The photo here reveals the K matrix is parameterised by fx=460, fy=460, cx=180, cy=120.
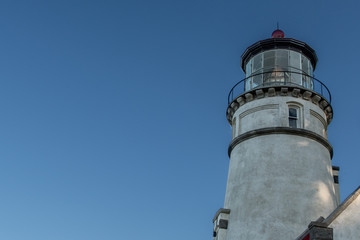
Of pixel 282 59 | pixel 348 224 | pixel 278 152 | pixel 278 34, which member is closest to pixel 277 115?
pixel 278 152

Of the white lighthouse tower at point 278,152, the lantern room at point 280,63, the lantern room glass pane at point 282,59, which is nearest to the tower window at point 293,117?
the white lighthouse tower at point 278,152

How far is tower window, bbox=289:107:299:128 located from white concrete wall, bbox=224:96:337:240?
0.33 metres

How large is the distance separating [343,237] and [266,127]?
867 cm

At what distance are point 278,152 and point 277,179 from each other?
144 centimetres

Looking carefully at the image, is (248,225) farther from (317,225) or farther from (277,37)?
(277,37)

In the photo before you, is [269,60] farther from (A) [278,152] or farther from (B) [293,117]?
(A) [278,152]

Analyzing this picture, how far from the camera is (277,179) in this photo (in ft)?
68.9

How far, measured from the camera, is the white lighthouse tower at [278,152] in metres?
20.2

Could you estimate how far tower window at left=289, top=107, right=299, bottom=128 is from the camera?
23045 mm

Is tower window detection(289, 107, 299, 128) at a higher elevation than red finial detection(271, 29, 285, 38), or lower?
lower

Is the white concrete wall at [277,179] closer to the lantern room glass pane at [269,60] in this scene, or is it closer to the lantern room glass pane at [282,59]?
the lantern room glass pane at [282,59]

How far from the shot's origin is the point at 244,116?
2419cm

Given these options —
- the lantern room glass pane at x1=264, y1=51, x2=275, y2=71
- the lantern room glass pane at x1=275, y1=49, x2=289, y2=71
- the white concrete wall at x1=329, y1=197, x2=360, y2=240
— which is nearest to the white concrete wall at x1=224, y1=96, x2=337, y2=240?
the lantern room glass pane at x1=275, y1=49, x2=289, y2=71

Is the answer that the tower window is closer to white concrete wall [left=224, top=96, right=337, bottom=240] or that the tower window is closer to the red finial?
white concrete wall [left=224, top=96, right=337, bottom=240]
